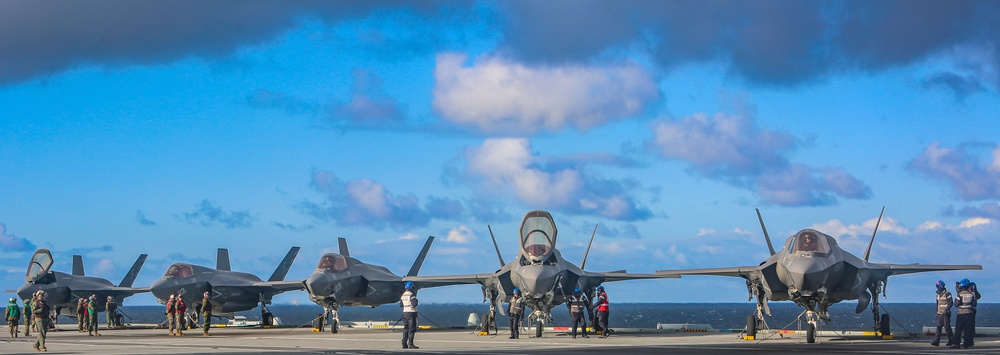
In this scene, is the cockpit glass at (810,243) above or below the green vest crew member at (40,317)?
above

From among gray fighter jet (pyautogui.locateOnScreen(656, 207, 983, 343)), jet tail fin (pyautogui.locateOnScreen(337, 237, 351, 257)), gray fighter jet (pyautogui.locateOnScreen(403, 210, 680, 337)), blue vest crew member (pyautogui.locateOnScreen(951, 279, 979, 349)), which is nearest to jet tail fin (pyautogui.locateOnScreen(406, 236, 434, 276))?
jet tail fin (pyautogui.locateOnScreen(337, 237, 351, 257))

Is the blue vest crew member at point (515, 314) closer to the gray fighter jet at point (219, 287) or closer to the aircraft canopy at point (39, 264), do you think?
the gray fighter jet at point (219, 287)

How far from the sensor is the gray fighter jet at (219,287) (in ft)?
145

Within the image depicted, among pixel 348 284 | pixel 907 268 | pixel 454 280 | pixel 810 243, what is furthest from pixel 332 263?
pixel 907 268

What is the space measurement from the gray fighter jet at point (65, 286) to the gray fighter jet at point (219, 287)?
4.45 meters

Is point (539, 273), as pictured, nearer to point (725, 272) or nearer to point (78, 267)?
point (725, 272)

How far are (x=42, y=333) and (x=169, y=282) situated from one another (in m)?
21.4

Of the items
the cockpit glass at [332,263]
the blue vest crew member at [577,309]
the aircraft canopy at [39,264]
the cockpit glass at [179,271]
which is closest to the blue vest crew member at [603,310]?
the blue vest crew member at [577,309]

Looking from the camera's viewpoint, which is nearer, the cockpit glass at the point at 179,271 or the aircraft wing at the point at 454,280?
the aircraft wing at the point at 454,280

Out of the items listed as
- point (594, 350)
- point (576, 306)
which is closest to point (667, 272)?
point (576, 306)

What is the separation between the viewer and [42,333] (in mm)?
23141

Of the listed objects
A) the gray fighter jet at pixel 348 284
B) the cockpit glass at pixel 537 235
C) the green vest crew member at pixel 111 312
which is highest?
the cockpit glass at pixel 537 235

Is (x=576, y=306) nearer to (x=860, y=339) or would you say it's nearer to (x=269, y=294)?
(x=860, y=339)

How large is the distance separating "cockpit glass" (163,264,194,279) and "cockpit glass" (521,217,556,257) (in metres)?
20.4
